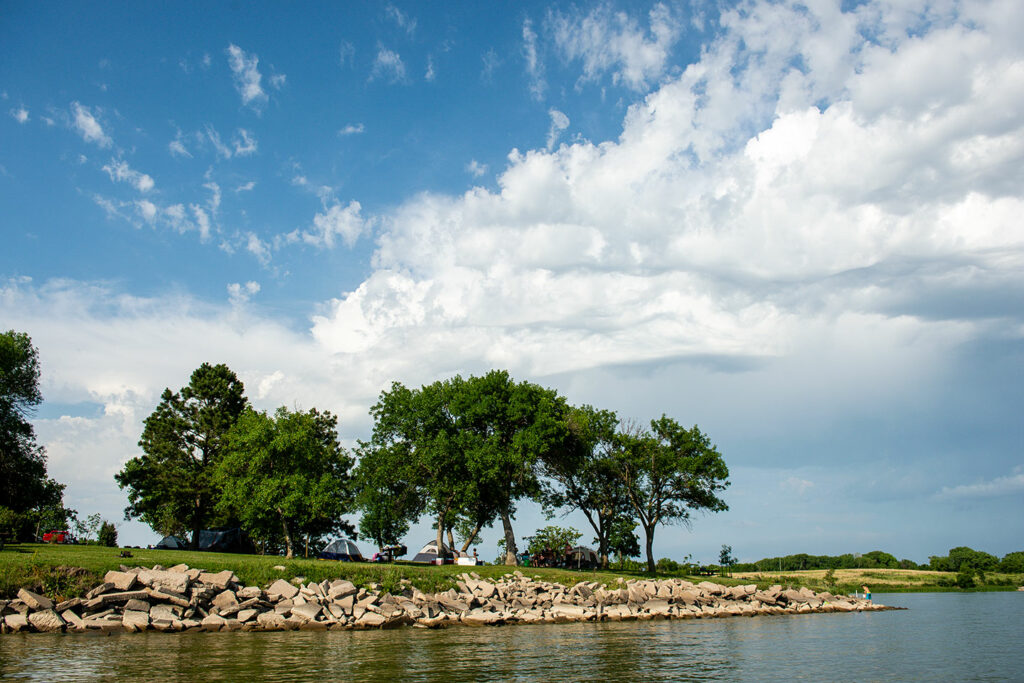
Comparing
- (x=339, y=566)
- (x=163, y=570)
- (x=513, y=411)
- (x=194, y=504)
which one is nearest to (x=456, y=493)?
(x=513, y=411)

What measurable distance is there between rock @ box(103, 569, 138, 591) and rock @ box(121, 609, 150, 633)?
1603 mm

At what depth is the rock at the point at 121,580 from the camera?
93.2ft

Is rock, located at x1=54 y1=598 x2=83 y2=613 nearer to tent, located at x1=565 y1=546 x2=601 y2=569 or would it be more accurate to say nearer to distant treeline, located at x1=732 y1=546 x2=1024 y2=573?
tent, located at x1=565 y1=546 x2=601 y2=569

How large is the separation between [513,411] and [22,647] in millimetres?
35273

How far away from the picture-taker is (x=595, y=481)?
2527 inches

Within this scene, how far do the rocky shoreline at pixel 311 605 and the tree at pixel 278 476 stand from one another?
58.7ft

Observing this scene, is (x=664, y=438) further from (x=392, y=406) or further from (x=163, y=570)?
(x=163, y=570)

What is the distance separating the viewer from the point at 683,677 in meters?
17.6

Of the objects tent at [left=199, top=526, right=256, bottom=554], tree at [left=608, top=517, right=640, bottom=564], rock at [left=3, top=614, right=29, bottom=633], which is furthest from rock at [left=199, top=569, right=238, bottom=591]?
tree at [left=608, top=517, right=640, bottom=564]

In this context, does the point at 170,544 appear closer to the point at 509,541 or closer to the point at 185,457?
the point at 185,457

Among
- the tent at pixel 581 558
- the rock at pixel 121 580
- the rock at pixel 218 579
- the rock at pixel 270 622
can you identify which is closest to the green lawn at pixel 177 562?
the rock at pixel 121 580

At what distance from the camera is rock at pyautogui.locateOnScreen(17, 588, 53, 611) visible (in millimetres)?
26531

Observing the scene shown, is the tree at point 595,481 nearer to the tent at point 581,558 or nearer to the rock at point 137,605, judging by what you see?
the tent at point 581,558

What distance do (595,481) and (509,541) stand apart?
13.7 meters
